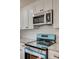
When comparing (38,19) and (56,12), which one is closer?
(56,12)

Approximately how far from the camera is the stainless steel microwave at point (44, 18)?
2.70m

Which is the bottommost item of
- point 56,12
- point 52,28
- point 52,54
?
point 52,54

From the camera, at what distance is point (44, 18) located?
288cm

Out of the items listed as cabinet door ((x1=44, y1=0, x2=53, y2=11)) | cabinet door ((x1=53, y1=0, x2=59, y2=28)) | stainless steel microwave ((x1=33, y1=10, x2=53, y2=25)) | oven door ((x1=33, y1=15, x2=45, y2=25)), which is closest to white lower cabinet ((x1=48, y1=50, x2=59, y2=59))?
cabinet door ((x1=53, y1=0, x2=59, y2=28))

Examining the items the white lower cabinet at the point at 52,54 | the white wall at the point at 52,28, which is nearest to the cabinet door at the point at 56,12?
the white wall at the point at 52,28

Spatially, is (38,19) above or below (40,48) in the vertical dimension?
above

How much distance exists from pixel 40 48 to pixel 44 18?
0.75 m

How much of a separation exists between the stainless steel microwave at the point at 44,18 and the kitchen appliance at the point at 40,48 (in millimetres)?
367

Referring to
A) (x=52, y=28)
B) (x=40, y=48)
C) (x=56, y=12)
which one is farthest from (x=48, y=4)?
(x=40, y=48)

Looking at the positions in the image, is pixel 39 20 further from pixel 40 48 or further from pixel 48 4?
pixel 40 48

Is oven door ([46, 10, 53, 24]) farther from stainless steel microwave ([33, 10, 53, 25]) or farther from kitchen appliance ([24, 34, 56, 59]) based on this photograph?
kitchen appliance ([24, 34, 56, 59])

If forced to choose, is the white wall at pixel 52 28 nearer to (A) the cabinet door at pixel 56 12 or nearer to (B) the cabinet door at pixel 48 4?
(A) the cabinet door at pixel 56 12

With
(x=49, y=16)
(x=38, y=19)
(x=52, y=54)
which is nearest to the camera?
(x=52, y=54)
